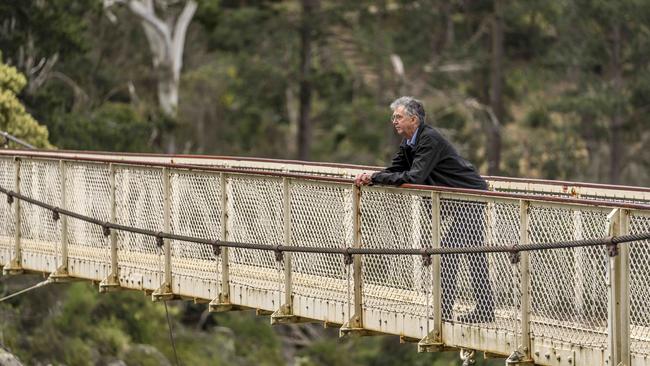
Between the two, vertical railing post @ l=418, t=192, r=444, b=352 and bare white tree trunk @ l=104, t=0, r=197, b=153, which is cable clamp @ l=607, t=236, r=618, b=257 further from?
bare white tree trunk @ l=104, t=0, r=197, b=153

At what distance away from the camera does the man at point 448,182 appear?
1255 centimetres

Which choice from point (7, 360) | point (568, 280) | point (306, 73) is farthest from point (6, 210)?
point (306, 73)

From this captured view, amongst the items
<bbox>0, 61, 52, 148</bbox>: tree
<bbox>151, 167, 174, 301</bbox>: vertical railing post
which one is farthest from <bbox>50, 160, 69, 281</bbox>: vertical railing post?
<bbox>0, 61, 52, 148</bbox>: tree

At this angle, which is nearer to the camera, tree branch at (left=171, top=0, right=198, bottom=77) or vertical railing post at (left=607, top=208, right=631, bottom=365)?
vertical railing post at (left=607, top=208, right=631, bottom=365)

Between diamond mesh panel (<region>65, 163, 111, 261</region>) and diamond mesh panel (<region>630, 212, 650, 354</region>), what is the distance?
7.35 m

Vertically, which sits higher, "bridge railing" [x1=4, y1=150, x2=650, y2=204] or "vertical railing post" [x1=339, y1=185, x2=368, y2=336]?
"bridge railing" [x1=4, y1=150, x2=650, y2=204]

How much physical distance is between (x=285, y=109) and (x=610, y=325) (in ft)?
138

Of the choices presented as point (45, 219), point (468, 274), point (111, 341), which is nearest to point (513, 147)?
point (111, 341)

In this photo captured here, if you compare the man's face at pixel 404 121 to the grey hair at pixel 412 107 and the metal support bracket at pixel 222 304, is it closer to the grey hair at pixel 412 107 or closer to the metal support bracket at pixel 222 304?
the grey hair at pixel 412 107

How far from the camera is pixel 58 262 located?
18016 millimetres

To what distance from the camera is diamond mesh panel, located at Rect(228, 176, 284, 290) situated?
1475 centimetres

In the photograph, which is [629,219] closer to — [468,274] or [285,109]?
[468,274]

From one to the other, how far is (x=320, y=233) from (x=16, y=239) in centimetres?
576

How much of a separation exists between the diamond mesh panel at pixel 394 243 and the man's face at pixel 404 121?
52cm
